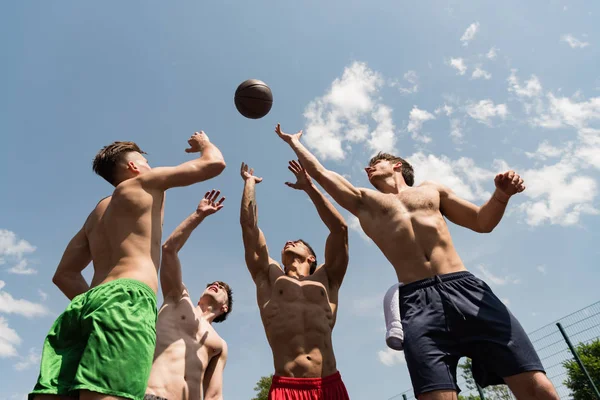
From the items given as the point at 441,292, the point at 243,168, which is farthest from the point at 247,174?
the point at 441,292

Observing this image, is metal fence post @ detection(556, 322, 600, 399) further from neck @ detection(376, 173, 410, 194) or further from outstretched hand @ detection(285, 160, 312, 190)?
outstretched hand @ detection(285, 160, 312, 190)

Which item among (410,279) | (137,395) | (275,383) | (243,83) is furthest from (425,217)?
(243,83)

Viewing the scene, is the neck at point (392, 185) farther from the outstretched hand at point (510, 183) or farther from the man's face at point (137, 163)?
the man's face at point (137, 163)

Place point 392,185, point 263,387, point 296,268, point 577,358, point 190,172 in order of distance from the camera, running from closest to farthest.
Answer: point 190,172, point 392,185, point 296,268, point 577,358, point 263,387

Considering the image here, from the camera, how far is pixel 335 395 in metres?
3.74

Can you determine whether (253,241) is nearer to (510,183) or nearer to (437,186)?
(437,186)

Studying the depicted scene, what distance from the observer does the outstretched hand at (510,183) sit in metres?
3.09

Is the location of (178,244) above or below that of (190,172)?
above

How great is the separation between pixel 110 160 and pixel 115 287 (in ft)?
3.89

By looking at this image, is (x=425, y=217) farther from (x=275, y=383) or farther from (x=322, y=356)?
(x=275, y=383)

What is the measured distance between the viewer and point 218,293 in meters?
5.37

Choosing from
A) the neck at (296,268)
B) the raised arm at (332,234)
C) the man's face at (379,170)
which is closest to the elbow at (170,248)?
the neck at (296,268)

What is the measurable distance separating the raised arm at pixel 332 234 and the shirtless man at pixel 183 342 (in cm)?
127

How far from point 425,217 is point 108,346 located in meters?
2.46
